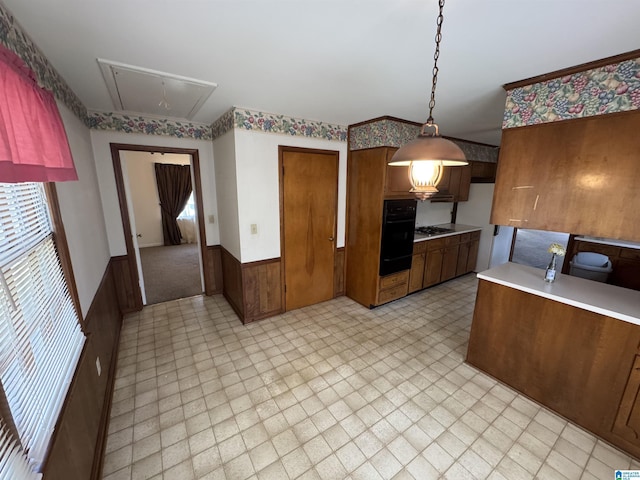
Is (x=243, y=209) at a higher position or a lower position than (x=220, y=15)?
lower

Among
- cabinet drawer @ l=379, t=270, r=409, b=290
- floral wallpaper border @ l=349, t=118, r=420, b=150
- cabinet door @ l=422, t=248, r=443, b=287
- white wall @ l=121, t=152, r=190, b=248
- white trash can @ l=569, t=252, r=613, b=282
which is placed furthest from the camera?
white wall @ l=121, t=152, r=190, b=248

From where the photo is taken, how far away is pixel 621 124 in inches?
62.5

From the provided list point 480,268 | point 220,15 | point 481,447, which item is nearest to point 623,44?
point 220,15

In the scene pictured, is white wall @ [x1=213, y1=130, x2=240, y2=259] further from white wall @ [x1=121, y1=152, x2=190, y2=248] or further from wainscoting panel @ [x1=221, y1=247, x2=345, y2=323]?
white wall @ [x1=121, y1=152, x2=190, y2=248]

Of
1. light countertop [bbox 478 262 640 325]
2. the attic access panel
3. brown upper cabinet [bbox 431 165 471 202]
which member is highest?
the attic access panel

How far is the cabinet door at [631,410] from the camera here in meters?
1.57

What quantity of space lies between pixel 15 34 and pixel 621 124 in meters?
3.34

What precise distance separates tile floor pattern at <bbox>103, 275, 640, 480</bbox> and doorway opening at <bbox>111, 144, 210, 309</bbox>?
98cm

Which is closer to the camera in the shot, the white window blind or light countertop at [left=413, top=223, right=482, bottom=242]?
the white window blind

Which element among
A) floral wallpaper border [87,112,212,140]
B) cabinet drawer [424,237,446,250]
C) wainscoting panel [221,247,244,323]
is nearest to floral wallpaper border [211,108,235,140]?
floral wallpaper border [87,112,212,140]

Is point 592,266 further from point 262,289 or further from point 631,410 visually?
point 262,289

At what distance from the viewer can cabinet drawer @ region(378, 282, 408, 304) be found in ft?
11.4

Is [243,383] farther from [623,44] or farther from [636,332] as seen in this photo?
[623,44]

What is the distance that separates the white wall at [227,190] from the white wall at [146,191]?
3.57m
